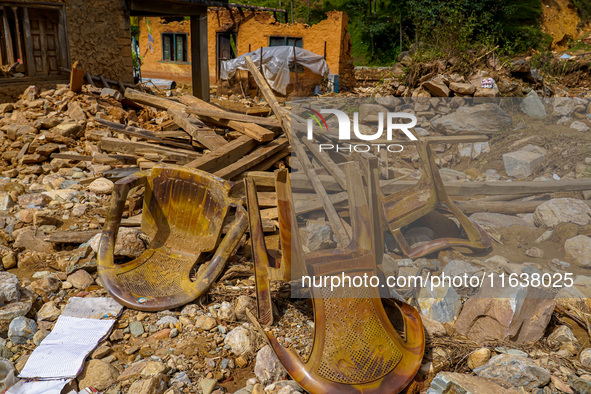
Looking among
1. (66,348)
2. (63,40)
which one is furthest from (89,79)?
(66,348)

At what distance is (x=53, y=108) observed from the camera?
26.4ft

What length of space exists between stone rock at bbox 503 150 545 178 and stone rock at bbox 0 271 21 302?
6302 millimetres

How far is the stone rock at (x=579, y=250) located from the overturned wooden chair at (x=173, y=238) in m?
3.03

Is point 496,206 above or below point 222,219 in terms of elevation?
below

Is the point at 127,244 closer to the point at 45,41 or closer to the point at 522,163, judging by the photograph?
the point at 522,163

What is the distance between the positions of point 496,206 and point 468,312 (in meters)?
2.42

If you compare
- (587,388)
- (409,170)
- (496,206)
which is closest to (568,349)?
(587,388)

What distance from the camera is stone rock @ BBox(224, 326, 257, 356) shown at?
293 cm

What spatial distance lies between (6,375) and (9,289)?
2.49 ft

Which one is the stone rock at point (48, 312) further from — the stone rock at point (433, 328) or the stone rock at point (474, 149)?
the stone rock at point (474, 149)

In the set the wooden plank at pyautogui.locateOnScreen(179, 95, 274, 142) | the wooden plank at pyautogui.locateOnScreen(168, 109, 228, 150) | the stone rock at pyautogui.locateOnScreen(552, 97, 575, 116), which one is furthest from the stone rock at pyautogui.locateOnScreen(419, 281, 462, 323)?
the stone rock at pyautogui.locateOnScreen(552, 97, 575, 116)

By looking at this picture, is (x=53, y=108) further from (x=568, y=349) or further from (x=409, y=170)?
(x=568, y=349)

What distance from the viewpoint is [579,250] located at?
4176 millimetres

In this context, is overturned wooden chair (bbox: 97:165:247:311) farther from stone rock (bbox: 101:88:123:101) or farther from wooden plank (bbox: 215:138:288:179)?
stone rock (bbox: 101:88:123:101)
